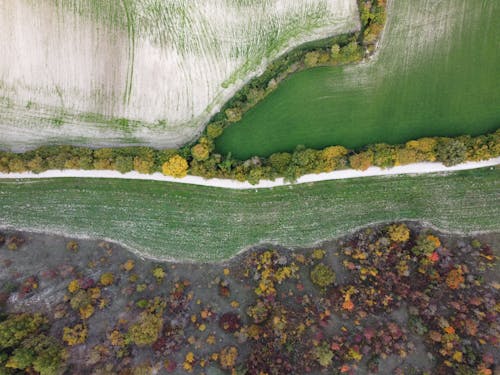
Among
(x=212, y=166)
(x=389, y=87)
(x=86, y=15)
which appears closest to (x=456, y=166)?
(x=389, y=87)

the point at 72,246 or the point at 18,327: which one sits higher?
the point at 72,246

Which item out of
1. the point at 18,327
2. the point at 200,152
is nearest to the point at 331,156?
the point at 200,152

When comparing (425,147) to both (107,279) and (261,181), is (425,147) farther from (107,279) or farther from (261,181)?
(107,279)

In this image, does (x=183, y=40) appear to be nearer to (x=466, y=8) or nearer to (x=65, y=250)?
(x=65, y=250)

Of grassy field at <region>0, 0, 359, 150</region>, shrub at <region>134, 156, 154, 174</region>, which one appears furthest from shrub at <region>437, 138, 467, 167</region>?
shrub at <region>134, 156, 154, 174</region>

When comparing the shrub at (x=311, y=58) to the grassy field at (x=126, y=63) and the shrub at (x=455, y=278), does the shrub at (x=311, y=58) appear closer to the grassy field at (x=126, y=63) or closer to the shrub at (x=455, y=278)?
the grassy field at (x=126, y=63)

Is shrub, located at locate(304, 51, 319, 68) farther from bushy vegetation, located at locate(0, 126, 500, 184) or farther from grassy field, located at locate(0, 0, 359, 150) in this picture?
bushy vegetation, located at locate(0, 126, 500, 184)

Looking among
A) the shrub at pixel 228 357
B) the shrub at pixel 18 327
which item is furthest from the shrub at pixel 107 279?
the shrub at pixel 228 357
